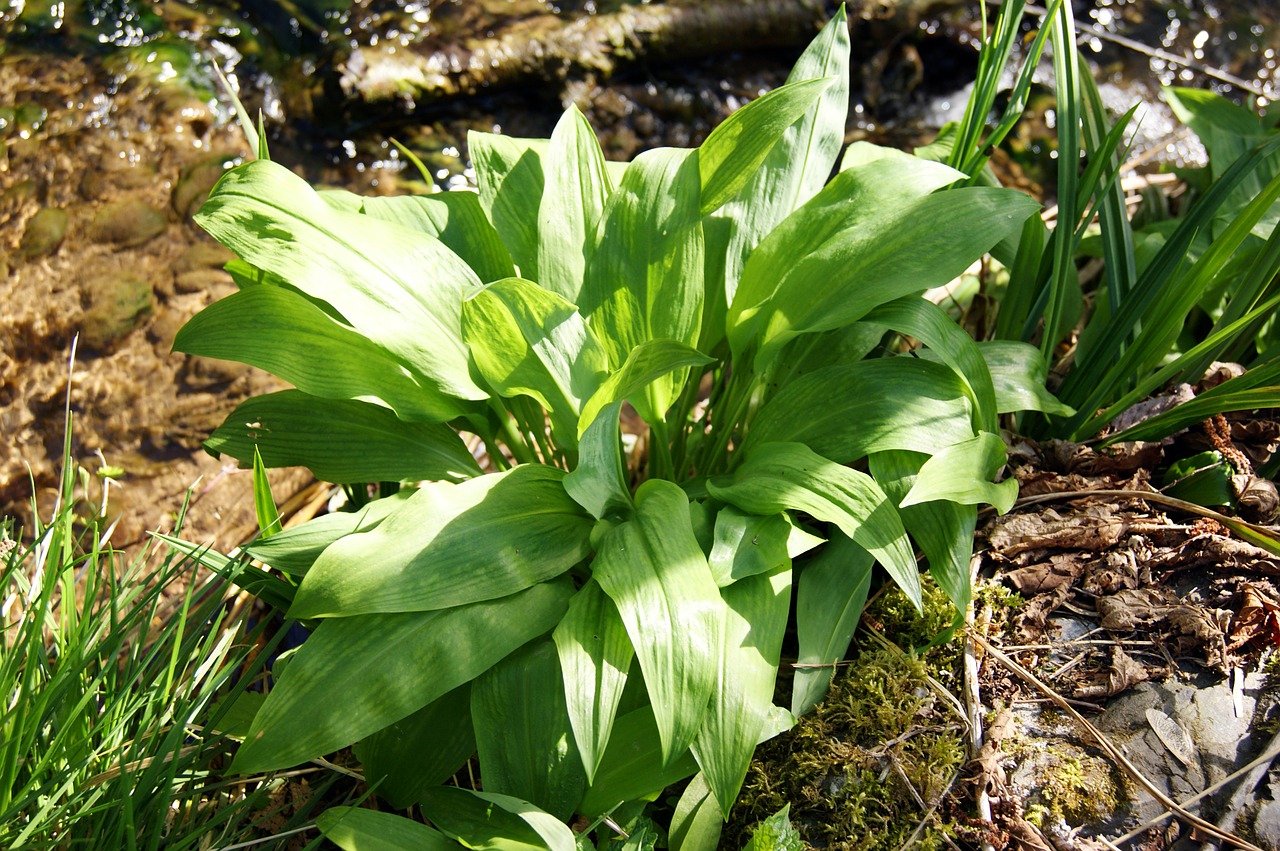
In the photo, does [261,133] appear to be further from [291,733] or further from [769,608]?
[769,608]

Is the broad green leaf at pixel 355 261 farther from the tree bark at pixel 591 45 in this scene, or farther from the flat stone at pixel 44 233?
the tree bark at pixel 591 45

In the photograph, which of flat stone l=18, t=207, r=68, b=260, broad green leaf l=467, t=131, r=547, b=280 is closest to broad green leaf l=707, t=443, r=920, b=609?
broad green leaf l=467, t=131, r=547, b=280

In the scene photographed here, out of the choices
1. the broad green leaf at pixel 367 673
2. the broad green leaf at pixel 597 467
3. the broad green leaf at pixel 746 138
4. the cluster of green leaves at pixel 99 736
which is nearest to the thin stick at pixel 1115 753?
the broad green leaf at pixel 597 467

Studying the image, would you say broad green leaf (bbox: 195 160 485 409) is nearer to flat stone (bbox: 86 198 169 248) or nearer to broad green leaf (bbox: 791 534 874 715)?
broad green leaf (bbox: 791 534 874 715)

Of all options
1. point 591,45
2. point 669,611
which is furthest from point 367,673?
point 591,45

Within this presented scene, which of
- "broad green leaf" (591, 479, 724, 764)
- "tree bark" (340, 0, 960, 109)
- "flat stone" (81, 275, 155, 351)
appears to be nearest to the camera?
"broad green leaf" (591, 479, 724, 764)

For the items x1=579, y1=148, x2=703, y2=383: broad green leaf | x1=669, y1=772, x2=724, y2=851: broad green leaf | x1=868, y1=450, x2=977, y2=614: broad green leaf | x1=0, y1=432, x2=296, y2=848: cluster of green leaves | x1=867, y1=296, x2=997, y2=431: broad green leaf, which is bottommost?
x1=669, y1=772, x2=724, y2=851: broad green leaf
